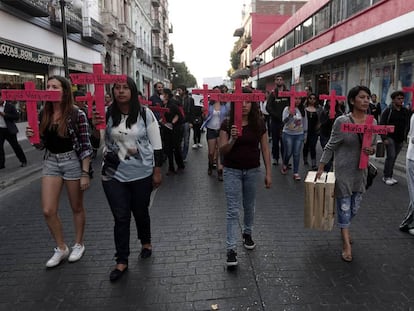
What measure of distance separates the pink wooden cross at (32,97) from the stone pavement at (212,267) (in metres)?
1.37

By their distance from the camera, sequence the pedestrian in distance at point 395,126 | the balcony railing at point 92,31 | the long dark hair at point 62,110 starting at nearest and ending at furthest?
the long dark hair at point 62,110 < the pedestrian in distance at point 395,126 < the balcony railing at point 92,31

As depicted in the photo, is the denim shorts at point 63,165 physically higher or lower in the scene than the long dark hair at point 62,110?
lower

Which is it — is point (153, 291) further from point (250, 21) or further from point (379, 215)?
point (250, 21)

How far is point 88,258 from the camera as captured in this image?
4.17m

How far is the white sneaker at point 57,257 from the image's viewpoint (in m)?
3.95

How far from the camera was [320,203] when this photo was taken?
4.15 metres

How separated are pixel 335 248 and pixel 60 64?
53.2ft

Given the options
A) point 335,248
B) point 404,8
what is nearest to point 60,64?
point 404,8

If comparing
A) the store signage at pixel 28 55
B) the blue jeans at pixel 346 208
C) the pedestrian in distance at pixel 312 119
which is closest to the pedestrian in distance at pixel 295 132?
the pedestrian in distance at pixel 312 119

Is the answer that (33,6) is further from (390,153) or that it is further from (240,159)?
(240,159)

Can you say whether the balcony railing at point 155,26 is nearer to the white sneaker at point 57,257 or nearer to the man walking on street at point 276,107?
the man walking on street at point 276,107

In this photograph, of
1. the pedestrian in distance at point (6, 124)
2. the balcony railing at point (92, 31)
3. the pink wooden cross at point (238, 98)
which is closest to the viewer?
the pink wooden cross at point (238, 98)

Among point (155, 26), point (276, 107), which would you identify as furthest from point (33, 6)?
point (155, 26)

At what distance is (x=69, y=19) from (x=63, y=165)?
16.6m
